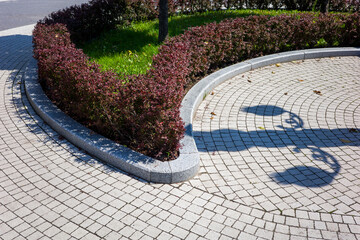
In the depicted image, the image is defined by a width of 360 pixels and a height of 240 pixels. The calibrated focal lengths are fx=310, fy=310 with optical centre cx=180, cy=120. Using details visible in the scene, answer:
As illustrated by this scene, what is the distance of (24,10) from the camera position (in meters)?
16.5

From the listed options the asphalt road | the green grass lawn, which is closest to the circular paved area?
the green grass lawn

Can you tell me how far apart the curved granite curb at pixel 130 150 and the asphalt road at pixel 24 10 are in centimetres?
794

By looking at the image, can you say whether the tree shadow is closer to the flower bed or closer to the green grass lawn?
the flower bed

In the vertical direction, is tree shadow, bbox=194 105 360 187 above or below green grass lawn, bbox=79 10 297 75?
below

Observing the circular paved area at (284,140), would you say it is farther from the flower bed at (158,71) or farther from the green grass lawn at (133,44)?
the green grass lawn at (133,44)

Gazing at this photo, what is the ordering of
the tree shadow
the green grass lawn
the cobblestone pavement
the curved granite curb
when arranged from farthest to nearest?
the green grass lawn → the tree shadow → the curved granite curb → the cobblestone pavement

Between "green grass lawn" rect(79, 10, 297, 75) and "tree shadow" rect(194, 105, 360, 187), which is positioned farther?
"green grass lawn" rect(79, 10, 297, 75)

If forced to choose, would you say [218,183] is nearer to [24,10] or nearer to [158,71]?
[158,71]

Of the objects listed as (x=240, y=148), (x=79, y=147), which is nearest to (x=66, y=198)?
(x=79, y=147)

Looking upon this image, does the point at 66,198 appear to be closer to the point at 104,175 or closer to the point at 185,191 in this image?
the point at 104,175

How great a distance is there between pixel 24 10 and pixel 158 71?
14406 mm

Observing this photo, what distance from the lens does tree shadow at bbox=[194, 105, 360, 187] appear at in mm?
4613

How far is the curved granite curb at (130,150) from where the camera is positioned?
4.41 metres

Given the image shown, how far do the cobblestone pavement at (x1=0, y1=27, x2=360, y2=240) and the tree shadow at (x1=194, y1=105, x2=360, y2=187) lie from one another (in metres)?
0.02
